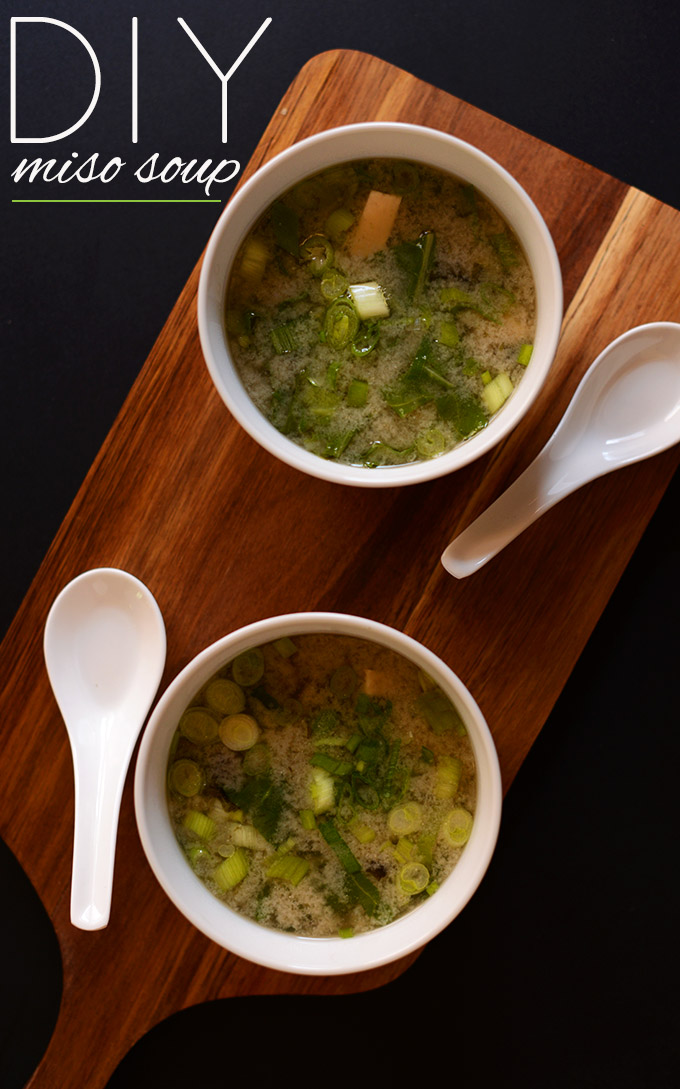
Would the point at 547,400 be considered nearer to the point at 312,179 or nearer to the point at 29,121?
the point at 312,179

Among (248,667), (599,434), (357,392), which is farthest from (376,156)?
(248,667)

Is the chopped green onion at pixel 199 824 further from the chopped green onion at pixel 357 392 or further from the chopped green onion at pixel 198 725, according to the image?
the chopped green onion at pixel 357 392

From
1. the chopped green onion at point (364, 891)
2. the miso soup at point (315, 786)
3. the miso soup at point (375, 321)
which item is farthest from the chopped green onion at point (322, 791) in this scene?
the miso soup at point (375, 321)

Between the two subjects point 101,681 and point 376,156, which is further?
point 101,681

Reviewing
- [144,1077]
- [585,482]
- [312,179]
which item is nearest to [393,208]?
[312,179]

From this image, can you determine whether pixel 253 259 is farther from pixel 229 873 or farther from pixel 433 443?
pixel 229 873

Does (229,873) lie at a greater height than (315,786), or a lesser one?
lesser

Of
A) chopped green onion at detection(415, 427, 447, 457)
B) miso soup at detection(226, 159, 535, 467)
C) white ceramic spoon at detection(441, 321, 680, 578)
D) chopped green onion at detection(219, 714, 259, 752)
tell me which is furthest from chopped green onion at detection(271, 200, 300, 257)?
chopped green onion at detection(219, 714, 259, 752)
